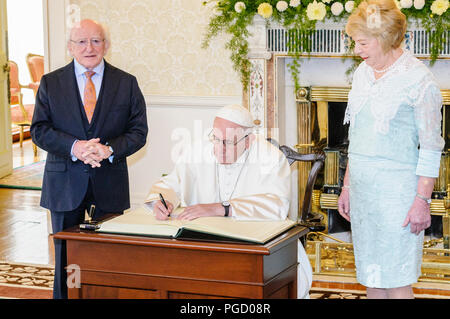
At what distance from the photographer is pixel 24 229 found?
21.8 ft

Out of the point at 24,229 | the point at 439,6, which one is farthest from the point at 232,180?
the point at 24,229

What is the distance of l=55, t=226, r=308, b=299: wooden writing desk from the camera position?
108 inches

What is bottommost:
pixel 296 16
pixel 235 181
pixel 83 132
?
pixel 235 181

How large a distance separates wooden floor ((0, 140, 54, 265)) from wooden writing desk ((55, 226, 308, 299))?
2.75 metres

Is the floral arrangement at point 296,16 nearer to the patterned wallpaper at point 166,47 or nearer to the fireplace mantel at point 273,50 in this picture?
the fireplace mantel at point 273,50

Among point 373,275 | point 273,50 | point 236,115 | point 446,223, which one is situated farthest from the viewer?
point 273,50

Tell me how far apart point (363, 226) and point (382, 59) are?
0.75m

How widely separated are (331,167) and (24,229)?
9.32ft

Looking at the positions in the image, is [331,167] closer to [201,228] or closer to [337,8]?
[337,8]

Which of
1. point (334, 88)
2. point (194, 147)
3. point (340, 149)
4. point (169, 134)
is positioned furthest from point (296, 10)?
point (194, 147)

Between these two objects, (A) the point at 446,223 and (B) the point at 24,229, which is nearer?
(A) the point at 446,223

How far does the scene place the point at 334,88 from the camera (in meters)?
5.90

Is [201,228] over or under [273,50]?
under

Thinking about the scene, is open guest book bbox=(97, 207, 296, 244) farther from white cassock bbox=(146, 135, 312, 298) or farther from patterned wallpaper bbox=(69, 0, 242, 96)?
patterned wallpaper bbox=(69, 0, 242, 96)
